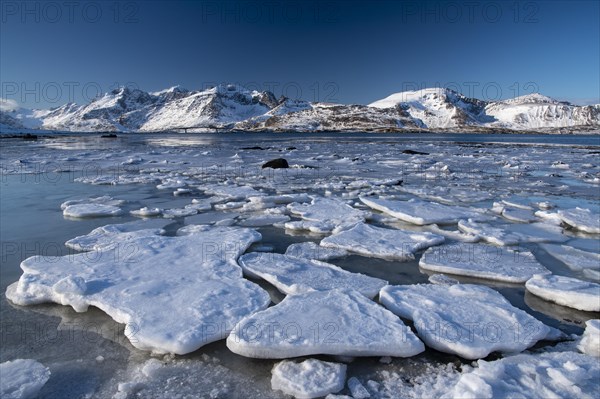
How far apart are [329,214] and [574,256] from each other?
12.5ft

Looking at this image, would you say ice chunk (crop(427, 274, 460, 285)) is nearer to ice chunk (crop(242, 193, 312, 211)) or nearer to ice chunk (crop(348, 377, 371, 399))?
ice chunk (crop(348, 377, 371, 399))

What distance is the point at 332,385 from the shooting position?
91.1 inches

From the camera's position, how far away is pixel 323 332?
2787mm

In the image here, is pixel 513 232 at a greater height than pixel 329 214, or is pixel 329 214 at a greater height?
pixel 329 214

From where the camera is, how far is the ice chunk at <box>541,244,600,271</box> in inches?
175

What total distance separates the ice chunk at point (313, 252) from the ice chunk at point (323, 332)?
141 centimetres

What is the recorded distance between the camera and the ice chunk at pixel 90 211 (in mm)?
6862

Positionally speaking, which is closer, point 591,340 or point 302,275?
point 591,340

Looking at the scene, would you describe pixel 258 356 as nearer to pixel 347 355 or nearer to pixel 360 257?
pixel 347 355

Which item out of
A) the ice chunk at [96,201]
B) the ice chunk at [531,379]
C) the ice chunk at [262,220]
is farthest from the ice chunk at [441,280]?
the ice chunk at [96,201]

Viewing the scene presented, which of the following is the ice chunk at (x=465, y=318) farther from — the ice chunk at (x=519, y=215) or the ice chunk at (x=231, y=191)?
the ice chunk at (x=231, y=191)

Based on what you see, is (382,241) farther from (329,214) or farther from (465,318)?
(465,318)

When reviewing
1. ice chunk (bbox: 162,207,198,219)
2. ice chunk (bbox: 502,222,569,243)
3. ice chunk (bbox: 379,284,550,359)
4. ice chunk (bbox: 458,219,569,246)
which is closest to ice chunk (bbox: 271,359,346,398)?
ice chunk (bbox: 379,284,550,359)

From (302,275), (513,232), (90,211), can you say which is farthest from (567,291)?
(90,211)
